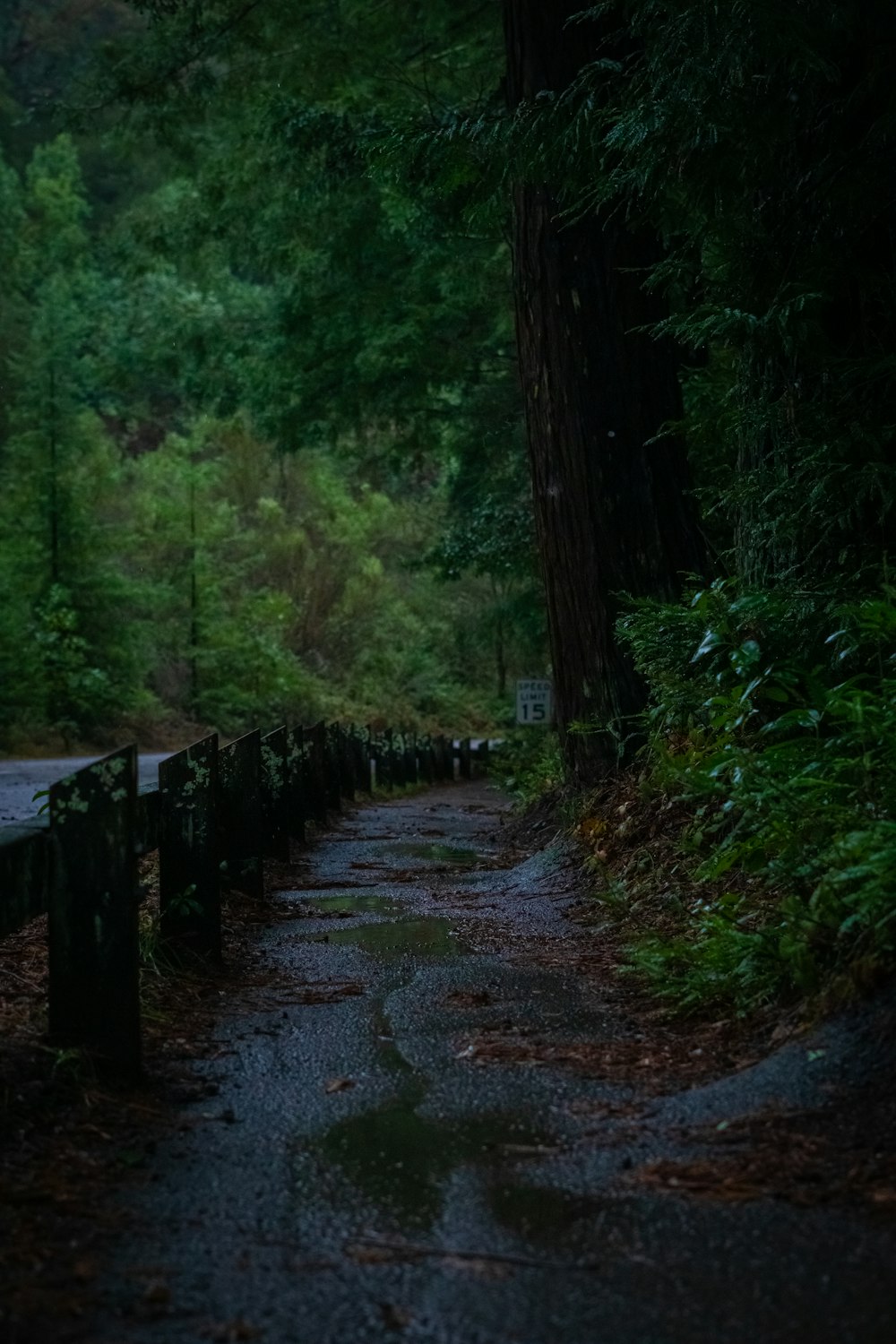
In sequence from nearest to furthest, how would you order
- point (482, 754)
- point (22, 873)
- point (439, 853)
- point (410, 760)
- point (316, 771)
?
point (22, 873)
point (439, 853)
point (316, 771)
point (410, 760)
point (482, 754)

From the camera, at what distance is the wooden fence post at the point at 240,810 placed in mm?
6516

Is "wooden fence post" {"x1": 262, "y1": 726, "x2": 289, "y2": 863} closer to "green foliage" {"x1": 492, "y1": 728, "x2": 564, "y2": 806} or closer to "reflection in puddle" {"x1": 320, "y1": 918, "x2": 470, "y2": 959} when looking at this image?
"reflection in puddle" {"x1": 320, "y1": 918, "x2": 470, "y2": 959}

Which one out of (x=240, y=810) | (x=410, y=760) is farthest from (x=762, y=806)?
(x=410, y=760)

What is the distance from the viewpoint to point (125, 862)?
380cm

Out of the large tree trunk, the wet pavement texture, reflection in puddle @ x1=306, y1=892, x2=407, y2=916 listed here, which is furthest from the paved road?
the wet pavement texture

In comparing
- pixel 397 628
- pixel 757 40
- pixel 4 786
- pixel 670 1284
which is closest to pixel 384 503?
pixel 397 628

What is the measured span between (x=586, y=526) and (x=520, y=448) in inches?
496

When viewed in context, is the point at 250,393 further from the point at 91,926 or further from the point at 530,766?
the point at 91,926

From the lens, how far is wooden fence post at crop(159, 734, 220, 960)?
→ 5336mm

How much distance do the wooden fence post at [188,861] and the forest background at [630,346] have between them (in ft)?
5.67

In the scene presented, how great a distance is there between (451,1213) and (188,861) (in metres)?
2.78

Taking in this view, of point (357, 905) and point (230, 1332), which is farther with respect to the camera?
point (357, 905)

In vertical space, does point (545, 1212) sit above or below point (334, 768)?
below

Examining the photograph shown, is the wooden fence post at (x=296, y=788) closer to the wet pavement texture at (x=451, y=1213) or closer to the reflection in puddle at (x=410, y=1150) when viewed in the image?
the wet pavement texture at (x=451, y=1213)
